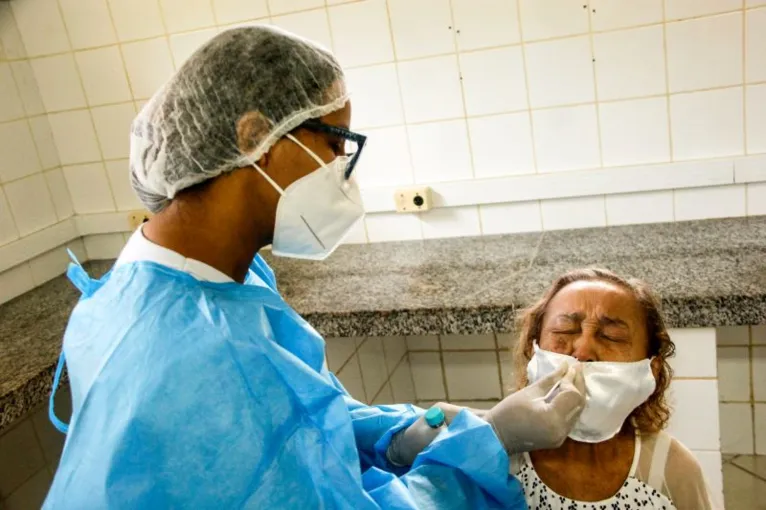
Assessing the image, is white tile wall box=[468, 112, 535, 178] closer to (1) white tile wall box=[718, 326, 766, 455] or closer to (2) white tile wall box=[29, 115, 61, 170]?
(1) white tile wall box=[718, 326, 766, 455]

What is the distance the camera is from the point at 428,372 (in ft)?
8.87

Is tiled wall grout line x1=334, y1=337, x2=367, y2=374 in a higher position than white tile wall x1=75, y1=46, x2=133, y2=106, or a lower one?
lower

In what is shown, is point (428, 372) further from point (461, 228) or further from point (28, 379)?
point (28, 379)

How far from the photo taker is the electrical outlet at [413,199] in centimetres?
240

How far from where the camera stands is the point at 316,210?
1170 millimetres

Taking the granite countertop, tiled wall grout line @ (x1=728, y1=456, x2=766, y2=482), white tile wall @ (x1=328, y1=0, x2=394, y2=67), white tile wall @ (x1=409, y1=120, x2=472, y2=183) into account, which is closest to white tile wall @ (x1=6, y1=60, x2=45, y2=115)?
the granite countertop

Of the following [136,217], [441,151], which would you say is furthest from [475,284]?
[136,217]

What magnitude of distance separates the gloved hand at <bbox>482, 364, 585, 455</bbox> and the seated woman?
0.16 feet

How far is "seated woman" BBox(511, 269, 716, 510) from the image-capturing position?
1.23 m

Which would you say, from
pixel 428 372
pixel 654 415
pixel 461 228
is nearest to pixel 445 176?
pixel 461 228

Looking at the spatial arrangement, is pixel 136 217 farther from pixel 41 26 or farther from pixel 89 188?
pixel 41 26

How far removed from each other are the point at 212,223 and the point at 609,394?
75 centimetres

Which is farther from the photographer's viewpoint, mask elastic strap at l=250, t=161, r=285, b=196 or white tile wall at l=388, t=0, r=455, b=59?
white tile wall at l=388, t=0, r=455, b=59

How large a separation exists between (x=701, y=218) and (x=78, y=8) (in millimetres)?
2324
